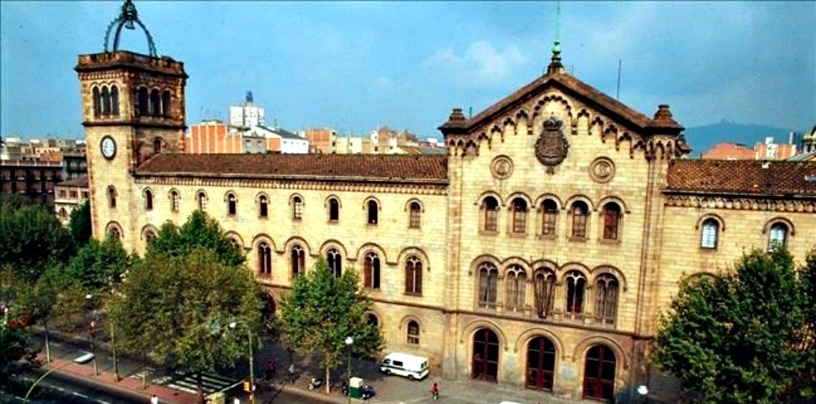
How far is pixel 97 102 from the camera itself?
5188cm

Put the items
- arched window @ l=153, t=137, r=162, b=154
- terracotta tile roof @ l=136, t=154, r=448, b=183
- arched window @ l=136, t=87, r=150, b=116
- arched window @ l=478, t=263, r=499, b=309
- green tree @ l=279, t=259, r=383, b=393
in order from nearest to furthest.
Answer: green tree @ l=279, t=259, r=383, b=393 → arched window @ l=478, t=263, r=499, b=309 → terracotta tile roof @ l=136, t=154, r=448, b=183 → arched window @ l=136, t=87, r=150, b=116 → arched window @ l=153, t=137, r=162, b=154

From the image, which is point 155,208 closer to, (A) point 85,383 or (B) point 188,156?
(B) point 188,156

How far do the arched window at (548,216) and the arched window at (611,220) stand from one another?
10.4ft

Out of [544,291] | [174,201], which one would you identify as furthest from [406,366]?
[174,201]

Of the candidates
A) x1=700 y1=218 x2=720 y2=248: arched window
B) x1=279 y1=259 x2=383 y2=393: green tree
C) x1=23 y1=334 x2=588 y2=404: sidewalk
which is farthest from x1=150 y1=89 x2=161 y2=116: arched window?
x1=700 y1=218 x2=720 y2=248: arched window

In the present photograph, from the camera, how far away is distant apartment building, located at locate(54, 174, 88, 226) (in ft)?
285

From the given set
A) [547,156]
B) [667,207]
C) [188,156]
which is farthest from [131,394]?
[667,207]

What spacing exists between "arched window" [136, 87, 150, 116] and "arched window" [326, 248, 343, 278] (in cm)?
2339

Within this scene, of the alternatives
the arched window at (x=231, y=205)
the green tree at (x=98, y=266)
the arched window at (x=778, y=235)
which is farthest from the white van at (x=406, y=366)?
the green tree at (x=98, y=266)

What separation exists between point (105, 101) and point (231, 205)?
16.6 m

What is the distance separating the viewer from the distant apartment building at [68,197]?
285 ft

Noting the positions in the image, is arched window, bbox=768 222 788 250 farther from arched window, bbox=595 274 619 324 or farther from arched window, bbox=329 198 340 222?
arched window, bbox=329 198 340 222

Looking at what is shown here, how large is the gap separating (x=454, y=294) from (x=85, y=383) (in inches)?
1110

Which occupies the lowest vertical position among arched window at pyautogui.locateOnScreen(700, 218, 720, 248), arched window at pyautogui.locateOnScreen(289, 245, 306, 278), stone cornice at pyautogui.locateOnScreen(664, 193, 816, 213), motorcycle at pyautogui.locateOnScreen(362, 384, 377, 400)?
motorcycle at pyautogui.locateOnScreen(362, 384, 377, 400)
